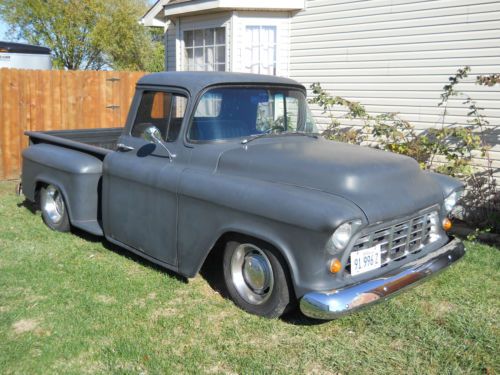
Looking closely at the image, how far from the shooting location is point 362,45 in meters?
8.20

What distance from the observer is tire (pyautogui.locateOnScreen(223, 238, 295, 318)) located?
3.64 metres

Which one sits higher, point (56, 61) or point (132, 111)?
point (56, 61)

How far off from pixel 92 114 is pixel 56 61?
2108cm

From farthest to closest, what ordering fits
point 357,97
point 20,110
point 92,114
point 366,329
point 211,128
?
point 92,114
point 20,110
point 357,97
point 211,128
point 366,329

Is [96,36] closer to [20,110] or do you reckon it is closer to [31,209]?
[20,110]

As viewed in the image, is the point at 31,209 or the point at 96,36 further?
the point at 96,36

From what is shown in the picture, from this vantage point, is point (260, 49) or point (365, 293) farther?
point (260, 49)

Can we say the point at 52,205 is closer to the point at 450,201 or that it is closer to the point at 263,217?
the point at 263,217

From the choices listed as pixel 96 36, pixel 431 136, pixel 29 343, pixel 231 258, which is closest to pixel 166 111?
pixel 231 258

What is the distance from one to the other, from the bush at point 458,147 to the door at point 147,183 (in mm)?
3643

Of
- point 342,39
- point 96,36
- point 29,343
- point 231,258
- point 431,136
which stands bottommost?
point 29,343

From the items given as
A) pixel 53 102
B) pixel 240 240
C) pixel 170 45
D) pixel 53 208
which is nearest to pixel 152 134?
pixel 240 240

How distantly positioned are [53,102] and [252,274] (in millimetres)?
7190

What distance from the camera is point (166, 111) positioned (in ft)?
15.2
